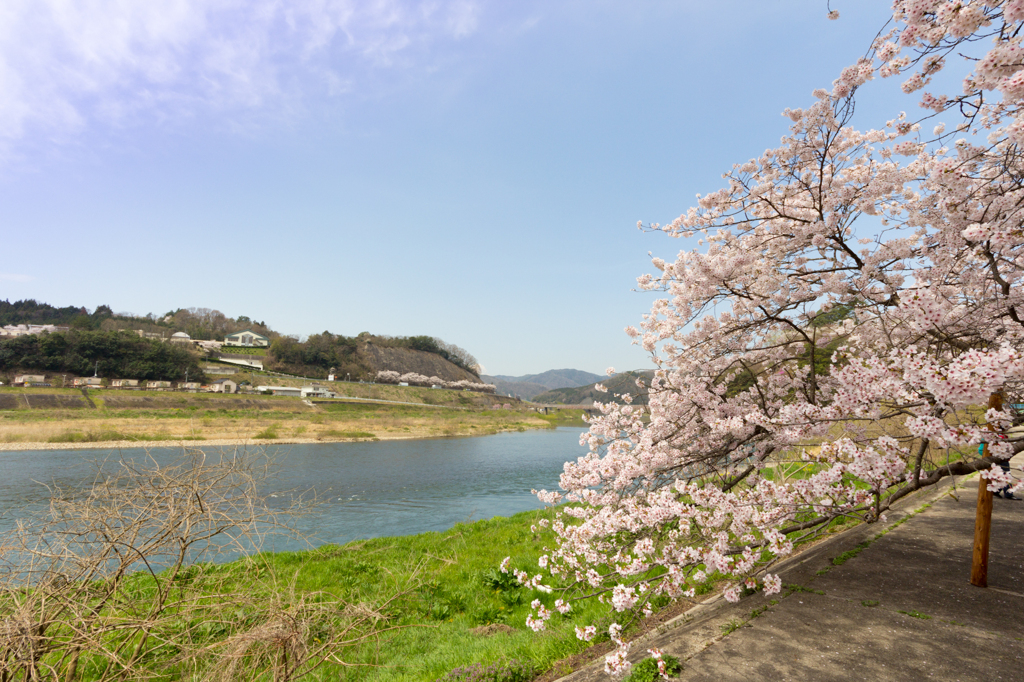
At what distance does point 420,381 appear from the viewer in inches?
4348

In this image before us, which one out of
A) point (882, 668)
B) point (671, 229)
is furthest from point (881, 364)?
point (671, 229)

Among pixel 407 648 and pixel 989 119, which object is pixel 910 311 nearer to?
pixel 989 119

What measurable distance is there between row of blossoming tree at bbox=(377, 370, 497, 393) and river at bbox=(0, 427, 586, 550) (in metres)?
66.2

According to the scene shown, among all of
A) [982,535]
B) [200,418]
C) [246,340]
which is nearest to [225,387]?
[200,418]

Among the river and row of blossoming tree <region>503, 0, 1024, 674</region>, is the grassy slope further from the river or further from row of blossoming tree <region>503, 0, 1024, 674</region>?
row of blossoming tree <region>503, 0, 1024, 674</region>

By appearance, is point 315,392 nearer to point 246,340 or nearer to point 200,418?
point 200,418

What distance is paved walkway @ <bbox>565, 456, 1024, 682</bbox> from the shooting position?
360cm

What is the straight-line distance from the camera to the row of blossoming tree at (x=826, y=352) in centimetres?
327

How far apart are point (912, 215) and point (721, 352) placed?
232 cm

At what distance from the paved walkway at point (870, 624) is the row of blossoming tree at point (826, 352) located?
0.39 m

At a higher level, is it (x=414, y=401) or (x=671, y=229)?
(x=671, y=229)

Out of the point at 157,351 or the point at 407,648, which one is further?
the point at 157,351

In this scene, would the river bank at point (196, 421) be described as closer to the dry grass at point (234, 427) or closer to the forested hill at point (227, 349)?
the dry grass at point (234, 427)

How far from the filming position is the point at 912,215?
178 inches
